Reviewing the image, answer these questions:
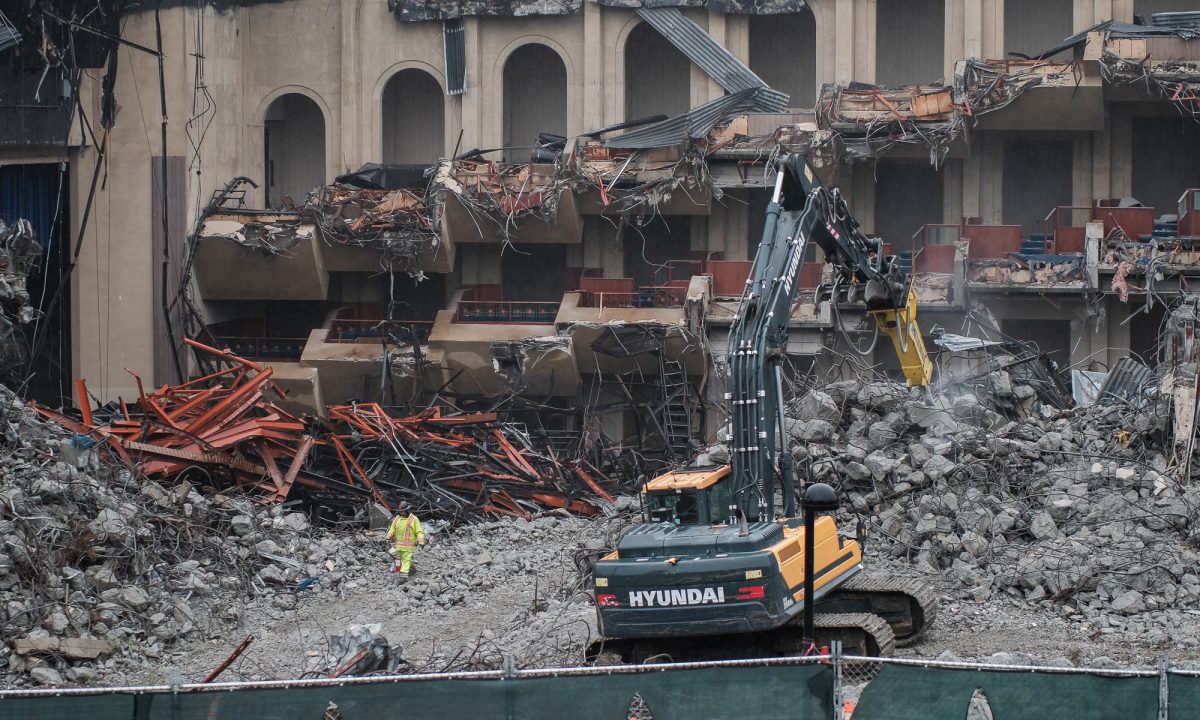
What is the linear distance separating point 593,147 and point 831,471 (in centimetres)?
A: 1259

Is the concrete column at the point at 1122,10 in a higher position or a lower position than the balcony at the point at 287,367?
higher

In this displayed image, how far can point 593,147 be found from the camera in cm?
2956

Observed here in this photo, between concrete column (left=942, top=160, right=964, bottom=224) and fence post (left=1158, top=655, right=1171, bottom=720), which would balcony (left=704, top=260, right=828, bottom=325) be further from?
fence post (left=1158, top=655, right=1171, bottom=720)

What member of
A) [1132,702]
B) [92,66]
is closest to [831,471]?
[1132,702]

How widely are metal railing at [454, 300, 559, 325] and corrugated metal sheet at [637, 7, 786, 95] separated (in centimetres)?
609

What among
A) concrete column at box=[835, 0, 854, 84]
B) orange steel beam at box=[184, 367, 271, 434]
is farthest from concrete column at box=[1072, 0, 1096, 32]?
orange steel beam at box=[184, 367, 271, 434]

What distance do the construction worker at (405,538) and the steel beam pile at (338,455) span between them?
6.38ft

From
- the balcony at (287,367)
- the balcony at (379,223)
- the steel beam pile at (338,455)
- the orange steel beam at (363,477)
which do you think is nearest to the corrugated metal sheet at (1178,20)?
the steel beam pile at (338,455)

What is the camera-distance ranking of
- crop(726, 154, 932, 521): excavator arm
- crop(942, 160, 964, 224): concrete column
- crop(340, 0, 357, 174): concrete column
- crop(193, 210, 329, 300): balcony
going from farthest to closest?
crop(340, 0, 357, 174): concrete column
crop(942, 160, 964, 224): concrete column
crop(193, 210, 329, 300): balcony
crop(726, 154, 932, 521): excavator arm

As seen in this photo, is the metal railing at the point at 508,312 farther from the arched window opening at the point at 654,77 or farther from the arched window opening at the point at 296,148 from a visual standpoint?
the arched window opening at the point at 296,148

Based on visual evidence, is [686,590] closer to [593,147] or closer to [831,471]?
[831,471]

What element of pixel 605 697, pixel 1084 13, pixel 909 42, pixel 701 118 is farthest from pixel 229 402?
pixel 1084 13

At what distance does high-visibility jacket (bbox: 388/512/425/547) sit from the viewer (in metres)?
19.7

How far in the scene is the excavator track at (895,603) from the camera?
1432 centimetres
